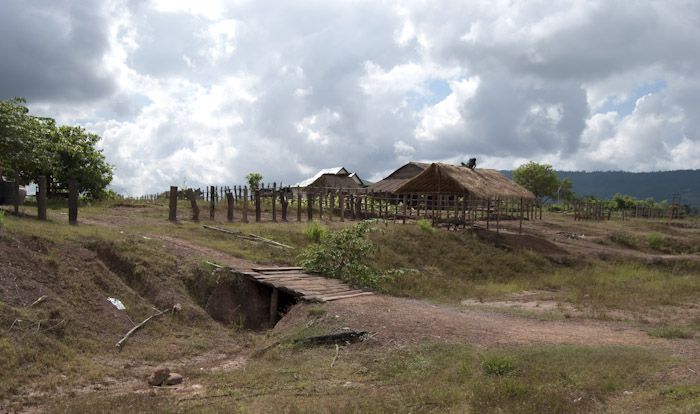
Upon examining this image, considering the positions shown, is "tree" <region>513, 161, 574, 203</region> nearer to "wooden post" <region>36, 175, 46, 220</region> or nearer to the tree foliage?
the tree foliage

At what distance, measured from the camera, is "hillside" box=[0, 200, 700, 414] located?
5066mm

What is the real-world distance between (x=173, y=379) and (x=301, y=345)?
185 centimetres

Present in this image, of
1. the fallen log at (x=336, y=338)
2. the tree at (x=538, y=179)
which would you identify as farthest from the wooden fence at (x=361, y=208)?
the tree at (x=538, y=179)

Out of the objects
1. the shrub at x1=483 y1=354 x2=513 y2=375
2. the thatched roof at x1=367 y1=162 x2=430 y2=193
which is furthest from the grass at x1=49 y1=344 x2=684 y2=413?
the thatched roof at x1=367 y1=162 x2=430 y2=193

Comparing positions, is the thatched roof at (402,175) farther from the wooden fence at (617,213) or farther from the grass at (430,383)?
the grass at (430,383)

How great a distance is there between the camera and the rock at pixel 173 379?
20.0ft

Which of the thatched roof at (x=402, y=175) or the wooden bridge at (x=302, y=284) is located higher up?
the thatched roof at (x=402, y=175)

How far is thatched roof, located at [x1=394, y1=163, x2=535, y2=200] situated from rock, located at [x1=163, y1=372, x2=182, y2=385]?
1643 cm

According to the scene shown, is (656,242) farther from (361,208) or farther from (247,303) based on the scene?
(247,303)

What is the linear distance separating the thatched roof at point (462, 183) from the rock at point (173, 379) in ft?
53.9

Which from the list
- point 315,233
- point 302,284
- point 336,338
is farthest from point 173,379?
point 315,233

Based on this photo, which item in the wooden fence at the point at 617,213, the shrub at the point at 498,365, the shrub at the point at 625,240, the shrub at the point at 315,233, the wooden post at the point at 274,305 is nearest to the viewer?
the shrub at the point at 498,365

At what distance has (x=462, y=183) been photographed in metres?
21.2

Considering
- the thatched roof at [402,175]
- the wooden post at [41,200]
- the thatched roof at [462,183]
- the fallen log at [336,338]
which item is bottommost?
the fallen log at [336,338]
